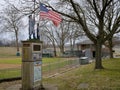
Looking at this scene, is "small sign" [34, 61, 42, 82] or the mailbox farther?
"small sign" [34, 61, 42, 82]

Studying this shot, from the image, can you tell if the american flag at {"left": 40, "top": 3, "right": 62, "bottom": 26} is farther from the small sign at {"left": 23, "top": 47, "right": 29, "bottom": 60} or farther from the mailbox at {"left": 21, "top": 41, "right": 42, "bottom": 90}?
the small sign at {"left": 23, "top": 47, "right": 29, "bottom": 60}

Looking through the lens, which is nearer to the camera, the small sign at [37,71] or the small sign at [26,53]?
the small sign at [26,53]

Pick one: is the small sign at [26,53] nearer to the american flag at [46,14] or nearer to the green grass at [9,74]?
the american flag at [46,14]

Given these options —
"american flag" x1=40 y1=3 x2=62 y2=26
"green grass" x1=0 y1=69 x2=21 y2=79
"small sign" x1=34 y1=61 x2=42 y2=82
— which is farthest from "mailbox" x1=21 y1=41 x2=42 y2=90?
"green grass" x1=0 y1=69 x2=21 y2=79

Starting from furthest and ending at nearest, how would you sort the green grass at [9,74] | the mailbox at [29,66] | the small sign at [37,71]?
the green grass at [9,74] < the small sign at [37,71] < the mailbox at [29,66]

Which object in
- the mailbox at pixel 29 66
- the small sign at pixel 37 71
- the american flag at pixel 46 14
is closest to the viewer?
the mailbox at pixel 29 66

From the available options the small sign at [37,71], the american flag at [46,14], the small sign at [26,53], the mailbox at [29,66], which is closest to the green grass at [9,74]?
the american flag at [46,14]

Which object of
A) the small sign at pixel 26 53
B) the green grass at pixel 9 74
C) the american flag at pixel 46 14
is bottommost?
the green grass at pixel 9 74

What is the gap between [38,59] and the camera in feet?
39.0

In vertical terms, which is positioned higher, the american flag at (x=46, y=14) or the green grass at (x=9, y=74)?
the american flag at (x=46, y=14)

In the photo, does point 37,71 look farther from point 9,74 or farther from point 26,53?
point 9,74

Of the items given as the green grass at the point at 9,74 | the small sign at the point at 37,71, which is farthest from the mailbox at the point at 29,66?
the green grass at the point at 9,74

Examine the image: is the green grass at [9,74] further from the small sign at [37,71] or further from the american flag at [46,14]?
the small sign at [37,71]

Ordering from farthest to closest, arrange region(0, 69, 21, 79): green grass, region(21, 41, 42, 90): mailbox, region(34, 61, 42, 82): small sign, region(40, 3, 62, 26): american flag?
region(0, 69, 21, 79): green grass < region(40, 3, 62, 26): american flag < region(34, 61, 42, 82): small sign < region(21, 41, 42, 90): mailbox
